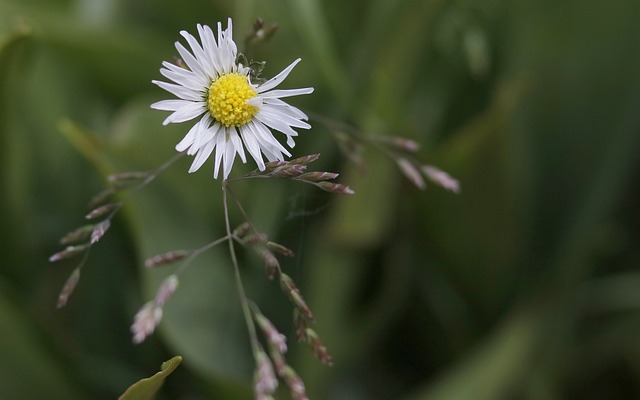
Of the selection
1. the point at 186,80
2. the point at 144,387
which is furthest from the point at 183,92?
the point at 144,387

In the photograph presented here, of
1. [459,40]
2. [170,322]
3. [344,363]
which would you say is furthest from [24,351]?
[459,40]

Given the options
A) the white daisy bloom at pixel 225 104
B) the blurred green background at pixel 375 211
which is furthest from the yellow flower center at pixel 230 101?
the blurred green background at pixel 375 211

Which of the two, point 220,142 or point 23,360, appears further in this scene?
point 23,360

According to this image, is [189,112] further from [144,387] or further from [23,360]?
[23,360]

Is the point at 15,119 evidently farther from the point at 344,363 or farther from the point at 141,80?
the point at 344,363

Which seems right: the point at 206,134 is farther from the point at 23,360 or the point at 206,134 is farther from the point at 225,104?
the point at 23,360

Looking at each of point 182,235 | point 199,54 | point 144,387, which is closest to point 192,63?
point 199,54

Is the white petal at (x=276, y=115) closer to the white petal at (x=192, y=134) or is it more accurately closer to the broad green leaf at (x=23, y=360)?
the white petal at (x=192, y=134)

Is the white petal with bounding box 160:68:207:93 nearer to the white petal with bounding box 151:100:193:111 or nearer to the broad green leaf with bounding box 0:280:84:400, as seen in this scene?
the white petal with bounding box 151:100:193:111
